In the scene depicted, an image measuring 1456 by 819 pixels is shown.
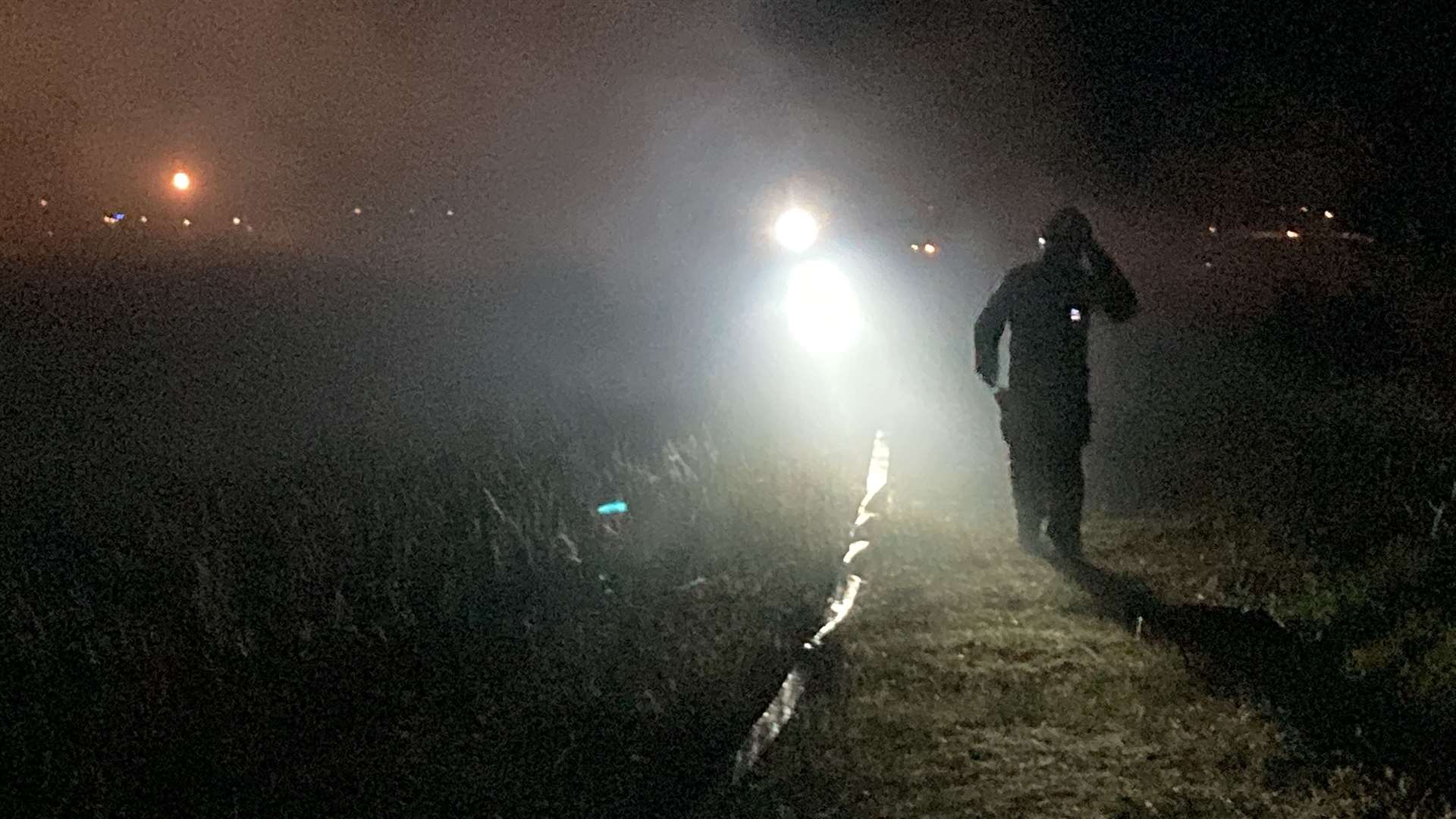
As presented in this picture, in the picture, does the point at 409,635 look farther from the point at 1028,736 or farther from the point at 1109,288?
the point at 1109,288

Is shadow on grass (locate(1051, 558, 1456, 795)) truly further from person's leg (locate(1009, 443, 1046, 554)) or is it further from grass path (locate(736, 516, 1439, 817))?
person's leg (locate(1009, 443, 1046, 554))

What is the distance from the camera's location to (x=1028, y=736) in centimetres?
464

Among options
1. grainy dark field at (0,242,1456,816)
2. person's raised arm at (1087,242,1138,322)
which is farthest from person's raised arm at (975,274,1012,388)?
grainy dark field at (0,242,1456,816)

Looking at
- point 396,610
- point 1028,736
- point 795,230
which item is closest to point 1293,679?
point 1028,736

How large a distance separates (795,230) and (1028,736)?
1258cm

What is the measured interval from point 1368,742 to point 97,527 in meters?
7.49

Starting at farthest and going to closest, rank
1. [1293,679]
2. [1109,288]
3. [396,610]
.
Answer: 1. [1109,288]
2. [396,610]
3. [1293,679]

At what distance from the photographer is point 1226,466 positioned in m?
9.30

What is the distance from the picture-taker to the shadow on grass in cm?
440

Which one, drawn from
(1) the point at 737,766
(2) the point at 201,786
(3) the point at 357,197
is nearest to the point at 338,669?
(2) the point at 201,786

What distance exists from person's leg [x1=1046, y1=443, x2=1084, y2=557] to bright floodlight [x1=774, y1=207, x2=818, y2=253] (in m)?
10.0

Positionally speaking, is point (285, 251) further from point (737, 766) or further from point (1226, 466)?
point (737, 766)

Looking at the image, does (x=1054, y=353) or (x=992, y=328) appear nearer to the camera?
(x=1054, y=353)

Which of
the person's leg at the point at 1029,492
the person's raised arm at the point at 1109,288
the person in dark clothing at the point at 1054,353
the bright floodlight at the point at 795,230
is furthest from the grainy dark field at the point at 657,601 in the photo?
the bright floodlight at the point at 795,230
